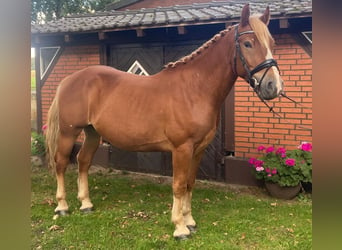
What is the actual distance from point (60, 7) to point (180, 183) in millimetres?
14211

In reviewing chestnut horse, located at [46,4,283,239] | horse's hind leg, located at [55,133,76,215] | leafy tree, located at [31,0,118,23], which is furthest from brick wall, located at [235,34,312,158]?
leafy tree, located at [31,0,118,23]

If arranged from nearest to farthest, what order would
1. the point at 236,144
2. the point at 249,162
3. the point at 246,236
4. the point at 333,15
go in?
the point at 333,15 < the point at 246,236 < the point at 249,162 < the point at 236,144

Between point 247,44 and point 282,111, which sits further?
point 282,111

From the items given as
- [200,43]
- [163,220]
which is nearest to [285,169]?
[163,220]

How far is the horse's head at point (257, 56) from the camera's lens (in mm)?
2766

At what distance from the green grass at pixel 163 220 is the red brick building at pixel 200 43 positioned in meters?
0.76

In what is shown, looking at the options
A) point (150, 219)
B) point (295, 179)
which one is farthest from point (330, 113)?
point (295, 179)

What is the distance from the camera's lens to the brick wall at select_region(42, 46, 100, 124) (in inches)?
252

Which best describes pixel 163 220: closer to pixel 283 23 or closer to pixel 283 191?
pixel 283 191

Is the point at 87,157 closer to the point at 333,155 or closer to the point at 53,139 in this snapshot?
the point at 53,139

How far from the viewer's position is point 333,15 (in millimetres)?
619

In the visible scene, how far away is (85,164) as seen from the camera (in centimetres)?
425

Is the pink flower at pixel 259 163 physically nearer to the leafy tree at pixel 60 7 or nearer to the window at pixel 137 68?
the window at pixel 137 68

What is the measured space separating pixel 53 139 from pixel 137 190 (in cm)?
172
